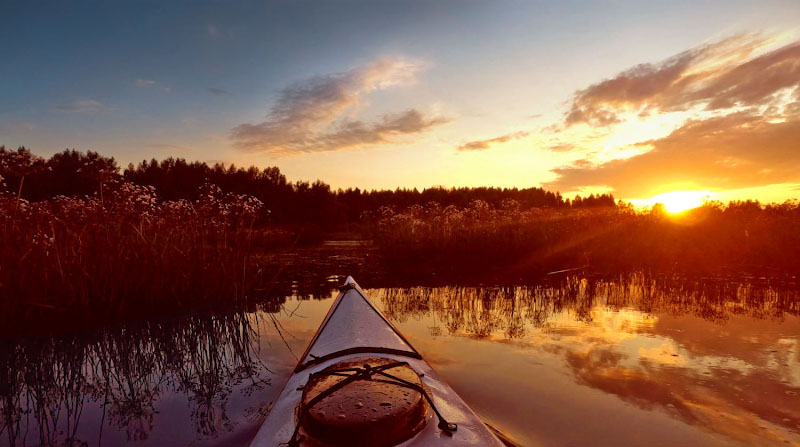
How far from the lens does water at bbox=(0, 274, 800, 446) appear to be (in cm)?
297

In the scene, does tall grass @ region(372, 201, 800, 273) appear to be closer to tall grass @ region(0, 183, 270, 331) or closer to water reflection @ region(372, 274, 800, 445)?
water reflection @ region(372, 274, 800, 445)

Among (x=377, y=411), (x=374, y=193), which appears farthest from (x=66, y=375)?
(x=374, y=193)

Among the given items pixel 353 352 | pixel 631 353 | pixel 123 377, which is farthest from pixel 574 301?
pixel 123 377

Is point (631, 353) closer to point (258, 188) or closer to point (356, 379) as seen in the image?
point (356, 379)

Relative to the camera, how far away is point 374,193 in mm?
62906

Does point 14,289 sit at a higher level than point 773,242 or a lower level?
lower

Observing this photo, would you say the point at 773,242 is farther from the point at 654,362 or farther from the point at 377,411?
the point at 377,411

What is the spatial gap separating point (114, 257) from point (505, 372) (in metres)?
5.27

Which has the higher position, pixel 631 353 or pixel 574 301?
pixel 574 301

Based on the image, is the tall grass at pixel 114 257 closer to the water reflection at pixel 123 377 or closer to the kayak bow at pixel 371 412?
the water reflection at pixel 123 377

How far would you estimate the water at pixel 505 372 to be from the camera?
2.97 m

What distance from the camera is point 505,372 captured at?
402 cm

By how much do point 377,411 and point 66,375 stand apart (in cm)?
388

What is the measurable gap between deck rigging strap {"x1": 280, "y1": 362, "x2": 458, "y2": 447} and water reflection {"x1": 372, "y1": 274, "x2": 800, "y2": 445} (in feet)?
3.73
